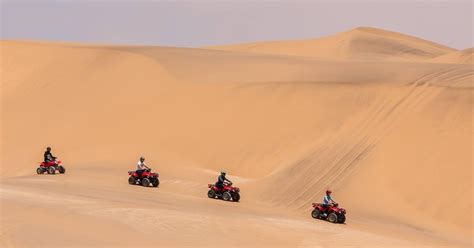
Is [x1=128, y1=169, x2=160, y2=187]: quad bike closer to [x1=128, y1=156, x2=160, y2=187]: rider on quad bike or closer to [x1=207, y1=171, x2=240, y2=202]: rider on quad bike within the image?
[x1=128, y1=156, x2=160, y2=187]: rider on quad bike

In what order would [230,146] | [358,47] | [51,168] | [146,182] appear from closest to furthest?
[146,182] < [51,168] < [230,146] < [358,47]

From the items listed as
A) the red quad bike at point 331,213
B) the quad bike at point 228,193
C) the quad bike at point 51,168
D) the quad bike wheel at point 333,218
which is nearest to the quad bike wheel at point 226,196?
the quad bike at point 228,193

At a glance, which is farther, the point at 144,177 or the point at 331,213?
the point at 144,177

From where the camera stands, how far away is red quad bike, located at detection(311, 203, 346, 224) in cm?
2242

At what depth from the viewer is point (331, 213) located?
888 inches

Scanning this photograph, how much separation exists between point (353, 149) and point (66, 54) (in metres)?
30.5

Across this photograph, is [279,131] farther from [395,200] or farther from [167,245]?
[167,245]

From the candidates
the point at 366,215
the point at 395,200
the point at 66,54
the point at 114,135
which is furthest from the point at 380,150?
the point at 66,54

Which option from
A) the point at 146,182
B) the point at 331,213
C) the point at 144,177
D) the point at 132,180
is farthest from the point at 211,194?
the point at 331,213

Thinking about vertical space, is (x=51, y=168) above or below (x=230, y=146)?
below

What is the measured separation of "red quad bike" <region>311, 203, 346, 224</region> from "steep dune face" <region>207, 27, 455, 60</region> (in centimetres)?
7246

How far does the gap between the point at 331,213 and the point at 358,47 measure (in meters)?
82.4

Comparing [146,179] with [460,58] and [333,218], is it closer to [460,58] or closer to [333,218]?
[333,218]

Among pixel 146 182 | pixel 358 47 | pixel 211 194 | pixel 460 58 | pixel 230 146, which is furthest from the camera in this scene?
pixel 358 47
